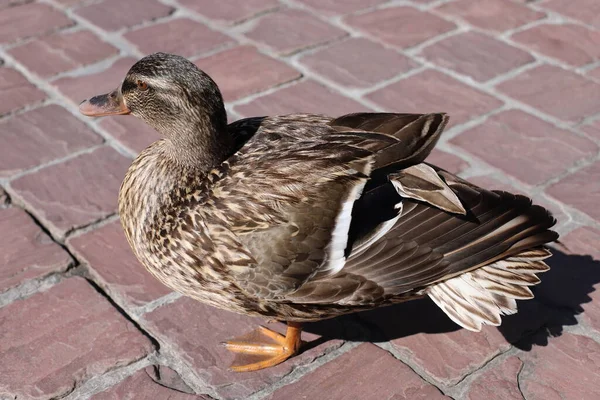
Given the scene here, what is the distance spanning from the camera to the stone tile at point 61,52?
432 centimetres

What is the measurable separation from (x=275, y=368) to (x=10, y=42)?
2.80 m

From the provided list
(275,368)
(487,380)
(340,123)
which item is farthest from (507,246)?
(275,368)

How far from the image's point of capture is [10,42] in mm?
4527

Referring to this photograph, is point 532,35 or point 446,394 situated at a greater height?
point 532,35

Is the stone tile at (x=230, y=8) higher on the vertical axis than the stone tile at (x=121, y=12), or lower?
higher

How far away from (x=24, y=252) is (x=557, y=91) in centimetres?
276

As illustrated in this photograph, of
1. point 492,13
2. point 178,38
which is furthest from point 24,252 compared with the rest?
point 492,13

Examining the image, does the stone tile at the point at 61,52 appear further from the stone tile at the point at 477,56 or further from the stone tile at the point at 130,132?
the stone tile at the point at 477,56

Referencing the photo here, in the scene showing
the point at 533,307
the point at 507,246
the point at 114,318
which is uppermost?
the point at 507,246

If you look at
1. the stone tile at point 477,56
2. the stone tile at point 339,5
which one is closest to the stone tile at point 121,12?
the stone tile at point 339,5

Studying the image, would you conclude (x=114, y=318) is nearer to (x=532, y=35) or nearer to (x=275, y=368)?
(x=275, y=368)

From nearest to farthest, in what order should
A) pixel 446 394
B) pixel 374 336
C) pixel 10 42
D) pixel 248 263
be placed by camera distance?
1. pixel 248 263
2. pixel 446 394
3. pixel 374 336
4. pixel 10 42

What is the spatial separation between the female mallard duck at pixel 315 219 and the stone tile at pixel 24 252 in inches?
24.0

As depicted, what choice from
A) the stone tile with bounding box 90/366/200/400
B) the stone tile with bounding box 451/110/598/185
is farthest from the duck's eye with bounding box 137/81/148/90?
the stone tile with bounding box 451/110/598/185
